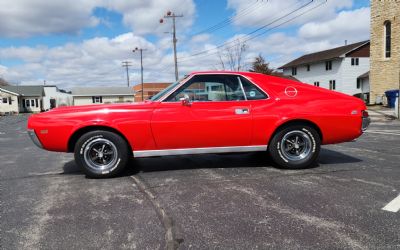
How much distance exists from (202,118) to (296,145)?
153cm

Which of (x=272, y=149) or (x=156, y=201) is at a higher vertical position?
(x=272, y=149)

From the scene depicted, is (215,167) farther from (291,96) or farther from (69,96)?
(69,96)

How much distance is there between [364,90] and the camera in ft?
148

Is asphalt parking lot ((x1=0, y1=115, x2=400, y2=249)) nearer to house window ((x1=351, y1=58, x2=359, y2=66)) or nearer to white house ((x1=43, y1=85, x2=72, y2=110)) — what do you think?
→ house window ((x1=351, y1=58, x2=359, y2=66))

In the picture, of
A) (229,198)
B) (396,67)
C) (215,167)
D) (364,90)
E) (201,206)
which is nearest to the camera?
(201,206)

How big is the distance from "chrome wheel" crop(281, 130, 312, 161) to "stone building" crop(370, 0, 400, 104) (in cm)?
2346

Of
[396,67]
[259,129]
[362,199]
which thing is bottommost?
[362,199]

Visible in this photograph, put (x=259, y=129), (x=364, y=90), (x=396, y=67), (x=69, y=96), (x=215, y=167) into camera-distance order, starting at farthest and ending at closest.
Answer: (x=69, y=96) < (x=364, y=90) < (x=396, y=67) < (x=215, y=167) < (x=259, y=129)

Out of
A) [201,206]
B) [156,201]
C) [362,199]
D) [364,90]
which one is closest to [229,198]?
[201,206]

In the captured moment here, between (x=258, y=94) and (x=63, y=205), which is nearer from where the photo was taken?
(x=63, y=205)

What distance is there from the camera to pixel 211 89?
5.08 m

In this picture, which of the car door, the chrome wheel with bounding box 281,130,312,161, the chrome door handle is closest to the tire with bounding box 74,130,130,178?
the car door

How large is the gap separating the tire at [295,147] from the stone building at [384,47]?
A: 23448 millimetres

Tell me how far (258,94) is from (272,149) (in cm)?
85
